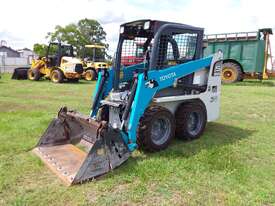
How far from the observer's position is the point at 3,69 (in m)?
33.1

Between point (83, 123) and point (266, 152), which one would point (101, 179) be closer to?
point (83, 123)

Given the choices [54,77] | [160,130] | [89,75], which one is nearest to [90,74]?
[89,75]

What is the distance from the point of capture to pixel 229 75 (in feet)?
53.2

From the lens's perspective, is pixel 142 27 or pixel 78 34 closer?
pixel 142 27

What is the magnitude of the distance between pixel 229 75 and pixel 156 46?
12.6 m

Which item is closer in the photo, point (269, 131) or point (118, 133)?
point (118, 133)

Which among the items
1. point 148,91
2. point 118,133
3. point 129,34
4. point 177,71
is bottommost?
point 118,133

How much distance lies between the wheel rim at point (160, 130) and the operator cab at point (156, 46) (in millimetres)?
528

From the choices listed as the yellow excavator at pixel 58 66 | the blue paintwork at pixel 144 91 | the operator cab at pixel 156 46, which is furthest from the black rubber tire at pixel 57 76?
the blue paintwork at pixel 144 91

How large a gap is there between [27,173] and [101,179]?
945 mm

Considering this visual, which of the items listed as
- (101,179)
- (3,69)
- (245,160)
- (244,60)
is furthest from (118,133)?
(3,69)

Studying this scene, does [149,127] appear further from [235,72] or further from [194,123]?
[235,72]

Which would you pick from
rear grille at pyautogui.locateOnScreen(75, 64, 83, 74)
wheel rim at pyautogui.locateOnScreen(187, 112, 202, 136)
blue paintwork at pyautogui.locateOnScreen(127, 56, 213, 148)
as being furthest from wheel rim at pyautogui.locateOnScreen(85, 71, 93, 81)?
blue paintwork at pyautogui.locateOnScreen(127, 56, 213, 148)

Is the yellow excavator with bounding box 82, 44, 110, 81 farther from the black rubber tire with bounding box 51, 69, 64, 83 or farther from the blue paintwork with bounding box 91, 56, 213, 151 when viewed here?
the blue paintwork with bounding box 91, 56, 213, 151
